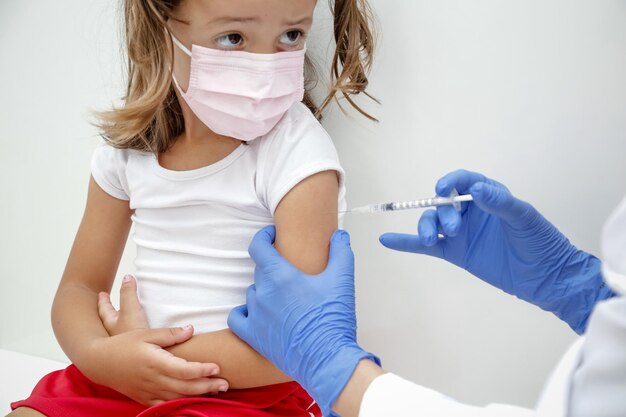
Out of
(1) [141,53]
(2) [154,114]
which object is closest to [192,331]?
(2) [154,114]

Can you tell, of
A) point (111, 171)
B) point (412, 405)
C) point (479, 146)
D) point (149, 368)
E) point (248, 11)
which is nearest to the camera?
point (412, 405)

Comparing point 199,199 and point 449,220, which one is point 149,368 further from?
point 449,220

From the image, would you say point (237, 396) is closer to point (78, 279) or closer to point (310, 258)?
point (310, 258)

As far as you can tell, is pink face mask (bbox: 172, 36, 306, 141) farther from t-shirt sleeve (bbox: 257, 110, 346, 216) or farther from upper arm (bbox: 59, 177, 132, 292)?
upper arm (bbox: 59, 177, 132, 292)

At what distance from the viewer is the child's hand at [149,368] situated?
47.2 inches

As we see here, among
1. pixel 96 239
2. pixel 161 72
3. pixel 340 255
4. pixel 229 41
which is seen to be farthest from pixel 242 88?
pixel 96 239

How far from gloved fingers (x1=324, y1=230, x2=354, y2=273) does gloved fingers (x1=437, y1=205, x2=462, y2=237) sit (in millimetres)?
168

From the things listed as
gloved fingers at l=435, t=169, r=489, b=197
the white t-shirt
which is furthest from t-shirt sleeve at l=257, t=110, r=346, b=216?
gloved fingers at l=435, t=169, r=489, b=197

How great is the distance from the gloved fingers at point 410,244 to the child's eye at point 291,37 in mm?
380

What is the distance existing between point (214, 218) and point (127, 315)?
26cm

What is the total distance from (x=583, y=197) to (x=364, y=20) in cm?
54

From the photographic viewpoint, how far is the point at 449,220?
104 cm

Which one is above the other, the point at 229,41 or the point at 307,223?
the point at 229,41

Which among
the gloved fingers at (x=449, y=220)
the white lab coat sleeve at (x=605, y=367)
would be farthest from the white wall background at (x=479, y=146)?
the white lab coat sleeve at (x=605, y=367)
